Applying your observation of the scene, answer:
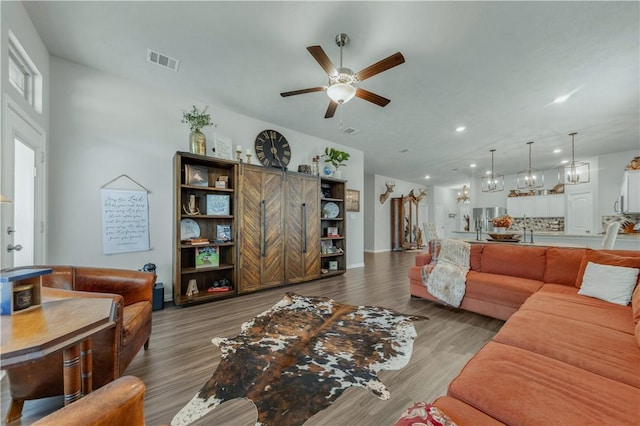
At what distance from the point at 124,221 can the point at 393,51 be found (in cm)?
383

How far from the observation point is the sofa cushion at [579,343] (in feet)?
3.92

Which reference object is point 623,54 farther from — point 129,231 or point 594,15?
point 129,231

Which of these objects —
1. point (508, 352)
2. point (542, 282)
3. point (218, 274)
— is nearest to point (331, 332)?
point (508, 352)

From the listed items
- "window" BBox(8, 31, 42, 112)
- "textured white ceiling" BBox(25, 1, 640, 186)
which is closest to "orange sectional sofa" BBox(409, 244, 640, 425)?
"textured white ceiling" BBox(25, 1, 640, 186)

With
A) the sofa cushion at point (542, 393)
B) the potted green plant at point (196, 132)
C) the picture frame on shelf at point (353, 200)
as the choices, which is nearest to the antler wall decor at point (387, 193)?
the picture frame on shelf at point (353, 200)

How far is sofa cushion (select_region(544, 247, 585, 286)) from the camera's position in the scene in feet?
8.88

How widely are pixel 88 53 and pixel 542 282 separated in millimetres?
5811

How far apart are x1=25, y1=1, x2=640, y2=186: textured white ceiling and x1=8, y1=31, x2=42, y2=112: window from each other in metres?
0.37

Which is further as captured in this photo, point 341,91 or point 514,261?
point 514,261

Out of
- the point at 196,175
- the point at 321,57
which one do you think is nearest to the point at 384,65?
the point at 321,57

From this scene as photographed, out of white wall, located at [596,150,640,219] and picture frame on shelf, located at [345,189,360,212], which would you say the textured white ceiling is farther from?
white wall, located at [596,150,640,219]

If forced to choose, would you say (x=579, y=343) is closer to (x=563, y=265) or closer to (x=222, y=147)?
(x=563, y=265)

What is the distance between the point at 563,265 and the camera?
2771 mm

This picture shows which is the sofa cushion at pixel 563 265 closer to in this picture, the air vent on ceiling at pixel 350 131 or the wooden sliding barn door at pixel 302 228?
the wooden sliding barn door at pixel 302 228
